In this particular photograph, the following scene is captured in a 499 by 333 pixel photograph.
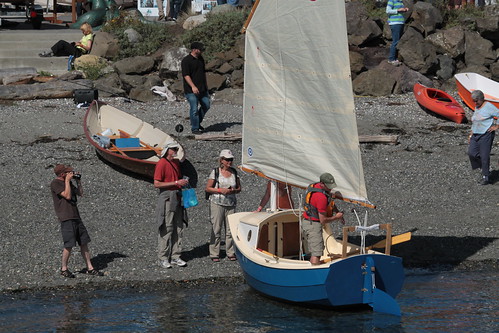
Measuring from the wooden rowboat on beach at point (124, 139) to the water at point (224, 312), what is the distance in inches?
232

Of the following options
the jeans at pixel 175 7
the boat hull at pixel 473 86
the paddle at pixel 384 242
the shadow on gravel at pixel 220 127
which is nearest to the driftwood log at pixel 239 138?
the shadow on gravel at pixel 220 127

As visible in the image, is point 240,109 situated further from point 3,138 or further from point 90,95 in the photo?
point 3,138

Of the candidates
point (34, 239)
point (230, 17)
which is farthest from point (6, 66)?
point (34, 239)

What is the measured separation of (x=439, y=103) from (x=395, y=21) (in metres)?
4.77

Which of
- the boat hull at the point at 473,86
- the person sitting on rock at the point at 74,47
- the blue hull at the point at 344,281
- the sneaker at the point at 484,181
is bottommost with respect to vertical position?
the blue hull at the point at 344,281

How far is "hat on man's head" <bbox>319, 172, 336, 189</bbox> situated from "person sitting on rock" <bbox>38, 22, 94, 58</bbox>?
19158mm

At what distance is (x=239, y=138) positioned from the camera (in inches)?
880

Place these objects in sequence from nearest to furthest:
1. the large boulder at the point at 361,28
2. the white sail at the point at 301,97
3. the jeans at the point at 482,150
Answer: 1. the white sail at the point at 301,97
2. the jeans at the point at 482,150
3. the large boulder at the point at 361,28

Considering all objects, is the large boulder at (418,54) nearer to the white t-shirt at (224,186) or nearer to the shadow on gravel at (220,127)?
the shadow on gravel at (220,127)

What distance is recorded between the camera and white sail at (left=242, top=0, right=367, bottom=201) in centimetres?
1298

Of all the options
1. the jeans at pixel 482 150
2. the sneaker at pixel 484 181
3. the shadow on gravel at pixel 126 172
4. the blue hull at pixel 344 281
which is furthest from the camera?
the shadow on gravel at pixel 126 172

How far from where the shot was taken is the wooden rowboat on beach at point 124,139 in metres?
19.5

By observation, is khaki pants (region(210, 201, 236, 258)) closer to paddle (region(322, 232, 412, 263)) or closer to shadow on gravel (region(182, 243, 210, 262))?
shadow on gravel (region(182, 243, 210, 262))

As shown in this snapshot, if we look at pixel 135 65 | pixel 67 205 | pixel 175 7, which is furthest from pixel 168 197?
pixel 175 7
